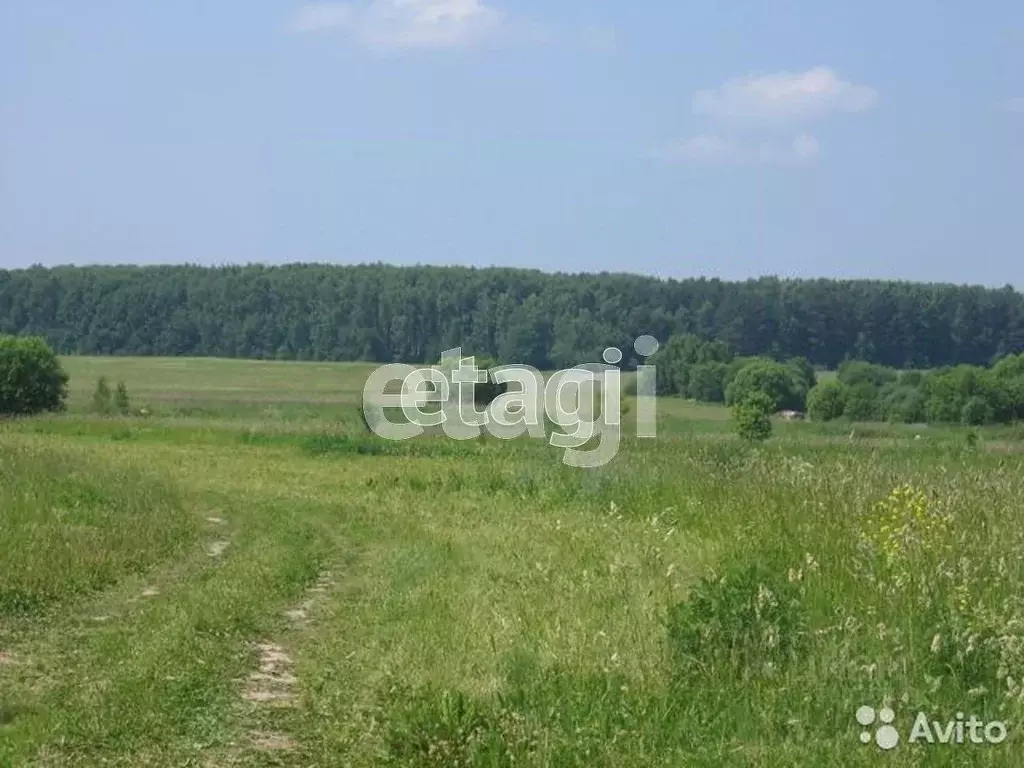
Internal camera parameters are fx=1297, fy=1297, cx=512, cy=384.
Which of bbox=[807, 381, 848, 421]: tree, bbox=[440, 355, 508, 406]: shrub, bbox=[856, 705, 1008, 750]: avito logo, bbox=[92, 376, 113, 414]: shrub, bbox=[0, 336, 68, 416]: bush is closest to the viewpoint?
bbox=[856, 705, 1008, 750]: avito logo

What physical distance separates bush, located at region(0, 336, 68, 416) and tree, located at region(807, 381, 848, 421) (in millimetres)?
29735

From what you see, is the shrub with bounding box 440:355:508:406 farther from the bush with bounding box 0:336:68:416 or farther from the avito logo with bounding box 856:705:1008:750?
the avito logo with bounding box 856:705:1008:750

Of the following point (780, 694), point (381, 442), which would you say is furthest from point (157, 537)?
point (381, 442)

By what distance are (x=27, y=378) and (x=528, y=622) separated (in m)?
46.3

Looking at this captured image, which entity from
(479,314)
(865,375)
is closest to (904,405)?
(865,375)

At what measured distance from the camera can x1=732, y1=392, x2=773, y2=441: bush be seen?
41.7 m

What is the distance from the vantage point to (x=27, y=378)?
50.7 m

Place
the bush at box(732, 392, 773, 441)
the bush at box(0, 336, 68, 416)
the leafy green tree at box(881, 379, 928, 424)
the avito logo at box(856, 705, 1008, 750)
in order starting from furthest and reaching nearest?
1. the bush at box(0, 336, 68, 416)
2. the leafy green tree at box(881, 379, 928, 424)
3. the bush at box(732, 392, 773, 441)
4. the avito logo at box(856, 705, 1008, 750)

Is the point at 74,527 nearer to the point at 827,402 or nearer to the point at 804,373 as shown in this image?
the point at 827,402

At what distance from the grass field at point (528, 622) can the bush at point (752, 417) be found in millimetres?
25258

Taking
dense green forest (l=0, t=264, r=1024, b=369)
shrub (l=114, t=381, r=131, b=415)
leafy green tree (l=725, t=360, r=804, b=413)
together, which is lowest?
shrub (l=114, t=381, r=131, b=415)

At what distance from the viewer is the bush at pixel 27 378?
164ft

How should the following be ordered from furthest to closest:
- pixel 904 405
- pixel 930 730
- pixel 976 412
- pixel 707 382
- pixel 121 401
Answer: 1. pixel 707 382
2. pixel 121 401
3. pixel 904 405
4. pixel 976 412
5. pixel 930 730

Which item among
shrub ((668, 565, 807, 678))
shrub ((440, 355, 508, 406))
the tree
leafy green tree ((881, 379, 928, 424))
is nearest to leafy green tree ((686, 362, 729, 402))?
the tree
